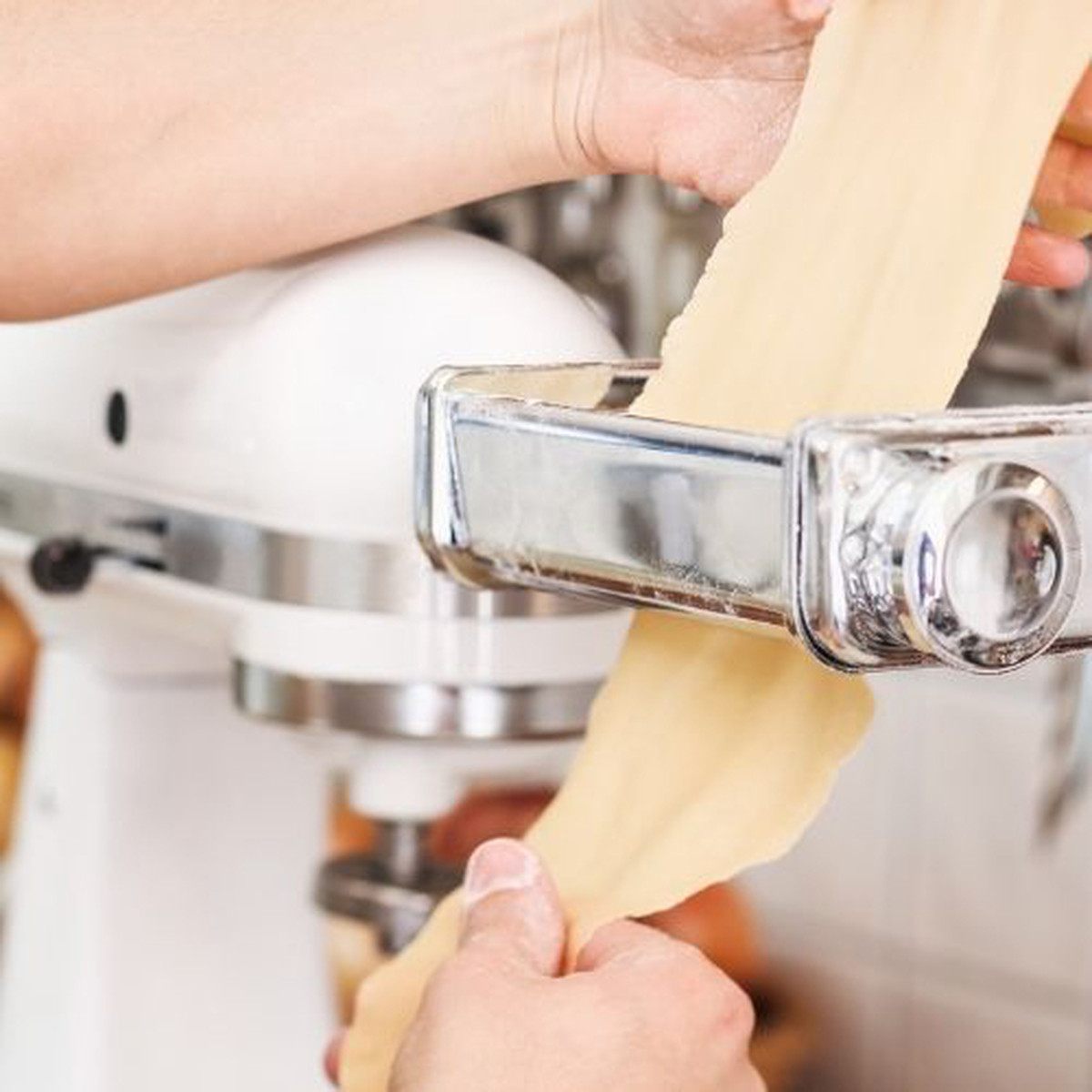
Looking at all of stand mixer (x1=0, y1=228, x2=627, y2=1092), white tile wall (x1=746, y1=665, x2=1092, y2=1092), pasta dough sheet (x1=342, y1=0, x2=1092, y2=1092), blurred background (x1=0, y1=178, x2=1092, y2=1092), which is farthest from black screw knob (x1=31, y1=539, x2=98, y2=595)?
white tile wall (x1=746, y1=665, x2=1092, y2=1092)

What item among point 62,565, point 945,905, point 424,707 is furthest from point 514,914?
point 945,905

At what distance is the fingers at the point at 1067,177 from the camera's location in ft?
2.21

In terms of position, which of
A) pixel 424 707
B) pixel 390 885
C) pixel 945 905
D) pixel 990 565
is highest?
pixel 990 565

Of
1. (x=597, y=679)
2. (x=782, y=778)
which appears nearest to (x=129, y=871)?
(x=597, y=679)

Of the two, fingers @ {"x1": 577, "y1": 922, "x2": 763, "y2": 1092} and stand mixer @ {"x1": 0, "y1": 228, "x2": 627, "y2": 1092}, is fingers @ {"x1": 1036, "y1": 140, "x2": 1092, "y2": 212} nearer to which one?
stand mixer @ {"x1": 0, "y1": 228, "x2": 627, "y2": 1092}

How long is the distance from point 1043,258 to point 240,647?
28cm

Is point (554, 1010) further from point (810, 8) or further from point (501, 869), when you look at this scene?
point (810, 8)

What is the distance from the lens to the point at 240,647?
0.75 metres

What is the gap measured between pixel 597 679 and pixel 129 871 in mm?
235

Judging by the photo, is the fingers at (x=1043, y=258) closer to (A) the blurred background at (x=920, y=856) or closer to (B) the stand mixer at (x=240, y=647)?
(B) the stand mixer at (x=240, y=647)

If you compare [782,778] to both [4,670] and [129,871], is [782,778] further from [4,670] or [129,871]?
[4,670]

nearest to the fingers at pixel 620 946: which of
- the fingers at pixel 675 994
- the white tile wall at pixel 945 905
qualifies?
the fingers at pixel 675 994

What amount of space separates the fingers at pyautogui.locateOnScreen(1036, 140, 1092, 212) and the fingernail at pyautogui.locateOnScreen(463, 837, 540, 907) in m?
0.25

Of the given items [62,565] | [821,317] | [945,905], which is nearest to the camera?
[821,317]
